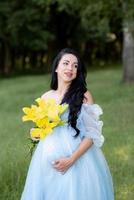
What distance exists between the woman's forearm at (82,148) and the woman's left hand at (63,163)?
33 mm

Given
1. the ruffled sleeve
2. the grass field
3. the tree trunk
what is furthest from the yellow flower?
the tree trunk

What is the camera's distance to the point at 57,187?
4.48 meters

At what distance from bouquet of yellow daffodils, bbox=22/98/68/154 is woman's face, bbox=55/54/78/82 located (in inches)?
9.2

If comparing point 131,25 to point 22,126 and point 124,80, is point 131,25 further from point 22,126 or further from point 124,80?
point 22,126

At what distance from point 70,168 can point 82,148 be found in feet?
0.58

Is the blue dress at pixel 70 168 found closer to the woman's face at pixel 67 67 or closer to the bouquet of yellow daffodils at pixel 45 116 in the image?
the bouquet of yellow daffodils at pixel 45 116

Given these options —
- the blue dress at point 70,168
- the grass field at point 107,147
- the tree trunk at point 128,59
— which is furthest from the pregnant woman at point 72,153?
the tree trunk at point 128,59

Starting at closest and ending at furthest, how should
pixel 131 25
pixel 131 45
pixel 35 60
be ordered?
pixel 131 25 → pixel 131 45 → pixel 35 60

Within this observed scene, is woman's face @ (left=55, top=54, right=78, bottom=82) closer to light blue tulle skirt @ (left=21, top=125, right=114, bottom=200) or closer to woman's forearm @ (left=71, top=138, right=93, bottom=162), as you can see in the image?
→ light blue tulle skirt @ (left=21, top=125, right=114, bottom=200)

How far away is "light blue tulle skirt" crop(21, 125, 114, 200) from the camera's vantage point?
4.46m

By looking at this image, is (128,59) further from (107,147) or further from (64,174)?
(64,174)

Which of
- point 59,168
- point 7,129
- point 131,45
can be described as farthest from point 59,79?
point 131,45

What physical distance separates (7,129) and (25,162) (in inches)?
149

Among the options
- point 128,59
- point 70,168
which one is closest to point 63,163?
point 70,168
